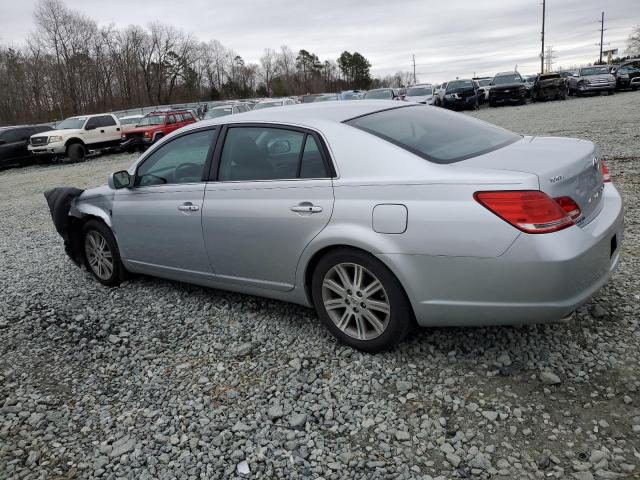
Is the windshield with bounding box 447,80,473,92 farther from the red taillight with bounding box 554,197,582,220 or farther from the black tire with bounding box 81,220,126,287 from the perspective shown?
the red taillight with bounding box 554,197,582,220

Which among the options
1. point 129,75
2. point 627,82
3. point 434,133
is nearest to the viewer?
point 434,133

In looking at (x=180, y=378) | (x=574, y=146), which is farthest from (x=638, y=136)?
(x=180, y=378)

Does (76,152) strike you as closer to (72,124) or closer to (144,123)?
(72,124)

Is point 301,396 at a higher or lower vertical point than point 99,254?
lower

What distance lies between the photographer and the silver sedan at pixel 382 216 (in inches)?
105

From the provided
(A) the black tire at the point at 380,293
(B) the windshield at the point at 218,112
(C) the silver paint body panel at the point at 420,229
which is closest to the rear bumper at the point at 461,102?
(B) the windshield at the point at 218,112

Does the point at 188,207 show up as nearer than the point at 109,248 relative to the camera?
Yes

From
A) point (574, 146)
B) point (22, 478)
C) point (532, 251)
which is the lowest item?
point (22, 478)

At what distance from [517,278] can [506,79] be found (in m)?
29.8

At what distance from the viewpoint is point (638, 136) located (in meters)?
11.1

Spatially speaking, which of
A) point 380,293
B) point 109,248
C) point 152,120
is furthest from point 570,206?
point 152,120

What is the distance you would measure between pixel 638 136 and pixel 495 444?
10916 mm

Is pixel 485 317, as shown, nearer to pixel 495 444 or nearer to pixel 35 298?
pixel 495 444

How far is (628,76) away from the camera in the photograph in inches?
1163
